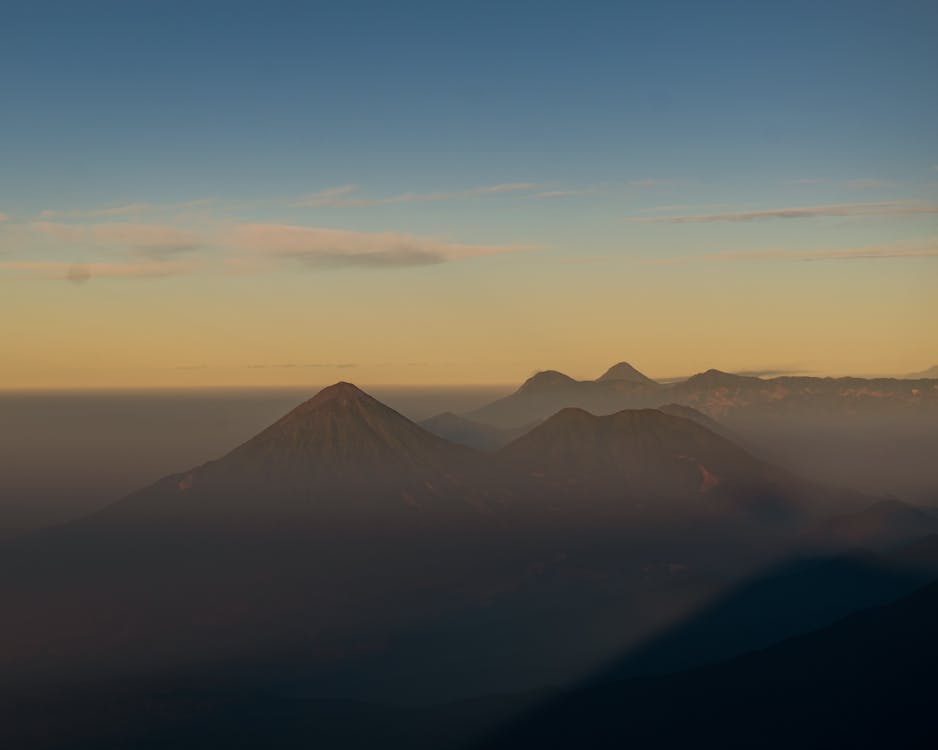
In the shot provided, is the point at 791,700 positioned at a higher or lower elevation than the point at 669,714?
higher

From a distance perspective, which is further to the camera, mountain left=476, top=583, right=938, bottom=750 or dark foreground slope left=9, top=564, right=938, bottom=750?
dark foreground slope left=9, top=564, right=938, bottom=750

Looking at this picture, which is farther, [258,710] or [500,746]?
[258,710]

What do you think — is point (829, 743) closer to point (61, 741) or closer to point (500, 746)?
point (500, 746)

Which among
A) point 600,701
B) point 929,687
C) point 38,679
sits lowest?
point 38,679

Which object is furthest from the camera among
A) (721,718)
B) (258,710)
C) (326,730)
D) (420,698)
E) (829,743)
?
(420,698)

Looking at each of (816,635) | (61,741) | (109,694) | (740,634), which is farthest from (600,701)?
(109,694)

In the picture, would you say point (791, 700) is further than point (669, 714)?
No

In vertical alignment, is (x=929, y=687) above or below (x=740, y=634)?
above

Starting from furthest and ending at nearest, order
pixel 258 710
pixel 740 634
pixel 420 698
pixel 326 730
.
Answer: pixel 740 634, pixel 420 698, pixel 258 710, pixel 326 730

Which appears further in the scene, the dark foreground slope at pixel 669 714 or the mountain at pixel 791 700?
the dark foreground slope at pixel 669 714

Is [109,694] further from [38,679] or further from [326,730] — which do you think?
[326,730]
